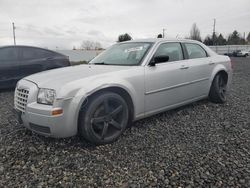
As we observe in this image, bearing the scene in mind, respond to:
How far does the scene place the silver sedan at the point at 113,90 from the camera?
9.01ft

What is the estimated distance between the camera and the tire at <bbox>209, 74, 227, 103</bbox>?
483cm

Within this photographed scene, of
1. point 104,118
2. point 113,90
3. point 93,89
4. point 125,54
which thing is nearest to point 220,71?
point 125,54

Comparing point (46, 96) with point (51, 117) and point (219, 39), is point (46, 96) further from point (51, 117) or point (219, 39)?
point (219, 39)

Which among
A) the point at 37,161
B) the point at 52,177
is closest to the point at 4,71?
the point at 37,161

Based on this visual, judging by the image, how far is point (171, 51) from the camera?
4070 mm

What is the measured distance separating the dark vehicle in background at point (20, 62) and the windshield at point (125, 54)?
10.6 feet

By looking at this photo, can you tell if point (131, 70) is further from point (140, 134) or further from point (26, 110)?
point (26, 110)

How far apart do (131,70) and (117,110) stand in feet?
2.04

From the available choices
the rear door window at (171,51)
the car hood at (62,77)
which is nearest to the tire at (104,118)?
the car hood at (62,77)

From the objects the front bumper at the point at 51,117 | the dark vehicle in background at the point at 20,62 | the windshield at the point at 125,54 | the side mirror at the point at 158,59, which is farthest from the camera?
the dark vehicle in background at the point at 20,62

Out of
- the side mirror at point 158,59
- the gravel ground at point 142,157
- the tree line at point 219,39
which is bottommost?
the gravel ground at point 142,157

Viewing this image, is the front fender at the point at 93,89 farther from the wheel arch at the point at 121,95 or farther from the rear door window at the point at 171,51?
the rear door window at the point at 171,51

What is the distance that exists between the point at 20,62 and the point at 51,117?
177 inches

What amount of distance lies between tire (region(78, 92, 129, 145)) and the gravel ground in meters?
0.14
